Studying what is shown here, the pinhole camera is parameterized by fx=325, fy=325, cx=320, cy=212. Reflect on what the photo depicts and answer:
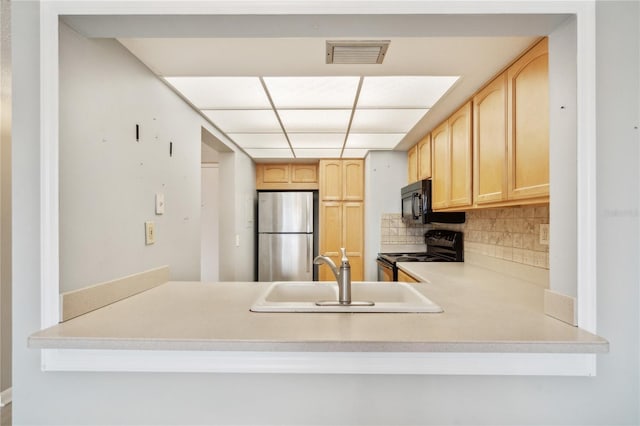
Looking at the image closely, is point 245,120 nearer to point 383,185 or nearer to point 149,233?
point 149,233

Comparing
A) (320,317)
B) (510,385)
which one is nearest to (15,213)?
(320,317)

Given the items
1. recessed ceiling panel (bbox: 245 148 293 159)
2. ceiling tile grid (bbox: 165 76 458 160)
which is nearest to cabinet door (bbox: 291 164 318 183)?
recessed ceiling panel (bbox: 245 148 293 159)

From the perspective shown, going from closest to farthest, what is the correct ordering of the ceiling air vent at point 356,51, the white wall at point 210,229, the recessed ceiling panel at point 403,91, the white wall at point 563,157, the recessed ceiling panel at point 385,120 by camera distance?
the white wall at point 563,157 < the ceiling air vent at point 356,51 < the recessed ceiling panel at point 403,91 < the recessed ceiling panel at point 385,120 < the white wall at point 210,229

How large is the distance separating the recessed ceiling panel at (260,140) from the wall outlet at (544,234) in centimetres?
212

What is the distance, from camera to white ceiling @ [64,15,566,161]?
3.57ft

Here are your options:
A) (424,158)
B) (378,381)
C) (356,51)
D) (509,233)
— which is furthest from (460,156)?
(378,381)

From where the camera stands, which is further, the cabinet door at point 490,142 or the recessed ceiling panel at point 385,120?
the recessed ceiling panel at point 385,120

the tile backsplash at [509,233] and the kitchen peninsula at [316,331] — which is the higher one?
the tile backsplash at [509,233]

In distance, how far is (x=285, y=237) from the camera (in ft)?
13.8

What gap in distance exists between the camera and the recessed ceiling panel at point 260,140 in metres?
2.98

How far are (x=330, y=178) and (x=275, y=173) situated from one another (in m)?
0.85

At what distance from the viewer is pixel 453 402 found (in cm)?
100

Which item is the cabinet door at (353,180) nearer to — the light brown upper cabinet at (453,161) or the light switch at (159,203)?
the light brown upper cabinet at (453,161)

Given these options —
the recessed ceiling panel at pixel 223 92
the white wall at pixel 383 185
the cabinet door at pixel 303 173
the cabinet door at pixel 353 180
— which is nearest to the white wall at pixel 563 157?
the recessed ceiling panel at pixel 223 92
